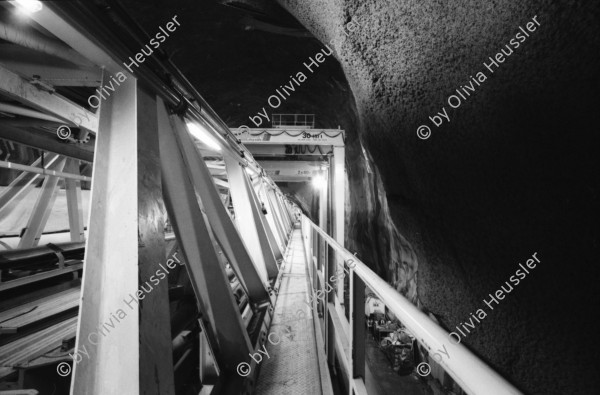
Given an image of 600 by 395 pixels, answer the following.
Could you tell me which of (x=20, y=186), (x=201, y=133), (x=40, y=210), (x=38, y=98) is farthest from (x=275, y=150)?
(x=20, y=186)

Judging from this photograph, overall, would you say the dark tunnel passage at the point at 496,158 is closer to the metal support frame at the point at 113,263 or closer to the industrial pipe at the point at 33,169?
the metal support frame at the point at 113,263

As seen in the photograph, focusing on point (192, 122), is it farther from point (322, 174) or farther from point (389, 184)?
point (322, 174)

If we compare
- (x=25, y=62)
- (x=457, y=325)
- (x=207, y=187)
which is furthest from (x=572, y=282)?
(x=25, y=62)

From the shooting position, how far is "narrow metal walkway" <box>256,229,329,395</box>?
2.05 m

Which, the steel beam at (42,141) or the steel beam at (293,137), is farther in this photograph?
the steel beam at (293,137)

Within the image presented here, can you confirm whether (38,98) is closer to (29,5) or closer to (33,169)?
(29,5)

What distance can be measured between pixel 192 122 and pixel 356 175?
30.2 feet

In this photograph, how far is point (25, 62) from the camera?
189 centimetres

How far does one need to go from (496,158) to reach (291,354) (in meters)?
2.31

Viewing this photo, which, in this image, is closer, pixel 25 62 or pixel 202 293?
pixel 25 62

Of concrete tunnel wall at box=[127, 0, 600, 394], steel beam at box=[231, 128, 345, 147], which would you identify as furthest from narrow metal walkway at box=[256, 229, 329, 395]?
steel beam at box=[231, 128, 345, 147]

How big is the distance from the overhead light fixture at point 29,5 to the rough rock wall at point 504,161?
2.11m

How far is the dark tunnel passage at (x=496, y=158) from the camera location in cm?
131

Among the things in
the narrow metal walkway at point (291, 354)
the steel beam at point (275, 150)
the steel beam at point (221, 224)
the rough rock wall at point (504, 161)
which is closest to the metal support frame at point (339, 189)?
the steel beam at point (275, 150)
